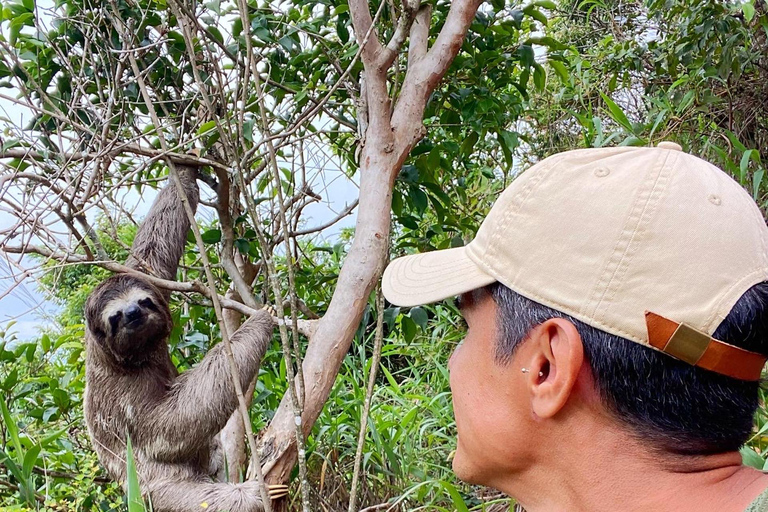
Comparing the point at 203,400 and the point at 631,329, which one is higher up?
the point at 631,329

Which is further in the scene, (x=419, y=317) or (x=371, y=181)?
(x=419, y=317)

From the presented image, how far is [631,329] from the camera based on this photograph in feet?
4.62

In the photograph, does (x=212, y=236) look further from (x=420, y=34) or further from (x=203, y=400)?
(x=420, y=34)

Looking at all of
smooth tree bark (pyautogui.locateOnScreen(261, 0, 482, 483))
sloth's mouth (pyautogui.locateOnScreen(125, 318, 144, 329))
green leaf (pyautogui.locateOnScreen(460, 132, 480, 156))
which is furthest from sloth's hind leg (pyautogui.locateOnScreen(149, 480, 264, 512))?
green leaf (pyautogui.locateOnScreen(460, 132, 480, 156))

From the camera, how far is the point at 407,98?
10.5 feet

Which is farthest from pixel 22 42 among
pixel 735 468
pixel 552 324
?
pixel 735 468

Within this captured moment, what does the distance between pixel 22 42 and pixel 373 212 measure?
2.26m

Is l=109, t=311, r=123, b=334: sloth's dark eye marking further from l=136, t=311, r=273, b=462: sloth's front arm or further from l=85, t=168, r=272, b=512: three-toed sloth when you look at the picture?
l=136, t=311, r=273, b=462: sloth's front arm

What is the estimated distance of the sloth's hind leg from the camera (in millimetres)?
3936

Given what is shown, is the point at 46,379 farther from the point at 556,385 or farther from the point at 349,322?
the point at 556,385

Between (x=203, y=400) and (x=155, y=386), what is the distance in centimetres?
63

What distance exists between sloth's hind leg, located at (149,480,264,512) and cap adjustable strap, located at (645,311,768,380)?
309 cm

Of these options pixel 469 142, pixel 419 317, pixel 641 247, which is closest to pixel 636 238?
pixel 641 247

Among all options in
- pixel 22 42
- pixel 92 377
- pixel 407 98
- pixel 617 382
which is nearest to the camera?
pixel 617 382
